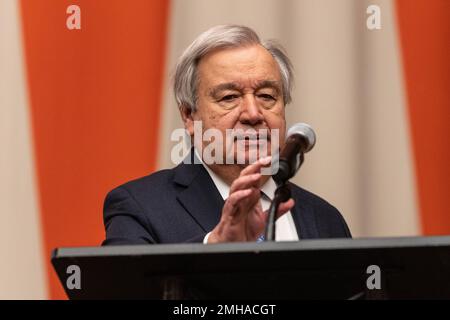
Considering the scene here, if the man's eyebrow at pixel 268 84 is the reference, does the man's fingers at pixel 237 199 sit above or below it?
below

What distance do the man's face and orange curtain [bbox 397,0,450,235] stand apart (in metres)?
0.72

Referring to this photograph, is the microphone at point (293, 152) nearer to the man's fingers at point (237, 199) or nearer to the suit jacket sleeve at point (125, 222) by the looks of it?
the man's fingers at point (237, 199)

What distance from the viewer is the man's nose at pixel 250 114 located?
8.01ft

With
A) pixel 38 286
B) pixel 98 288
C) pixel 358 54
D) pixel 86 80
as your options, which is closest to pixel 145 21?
pixel 86 80

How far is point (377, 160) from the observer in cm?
309

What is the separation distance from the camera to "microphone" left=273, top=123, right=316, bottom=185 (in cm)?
171

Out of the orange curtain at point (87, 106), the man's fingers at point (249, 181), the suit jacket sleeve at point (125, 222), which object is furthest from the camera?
the orange curtain at point (87, 106)

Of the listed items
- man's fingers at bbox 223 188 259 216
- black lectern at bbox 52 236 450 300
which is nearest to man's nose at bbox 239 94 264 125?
man's fingers at bbox 223 188 259 216

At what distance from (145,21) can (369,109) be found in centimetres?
75

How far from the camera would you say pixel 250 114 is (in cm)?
244

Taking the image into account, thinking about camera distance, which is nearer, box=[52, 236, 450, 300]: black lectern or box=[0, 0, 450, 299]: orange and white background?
box=[52, 236, 450, 300]: black lectern

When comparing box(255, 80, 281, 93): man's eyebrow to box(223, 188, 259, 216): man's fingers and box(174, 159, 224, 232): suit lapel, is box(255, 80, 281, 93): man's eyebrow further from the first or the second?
box(223, 188, 259, 216): man's fingers

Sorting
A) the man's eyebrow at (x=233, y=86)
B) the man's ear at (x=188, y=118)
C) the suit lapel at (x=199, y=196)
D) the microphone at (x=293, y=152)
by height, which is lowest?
the suit lapel at (x=199, y=196)

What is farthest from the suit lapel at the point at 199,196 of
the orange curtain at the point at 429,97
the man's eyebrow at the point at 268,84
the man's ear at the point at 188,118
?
the orange curtain at the point at 429,97
